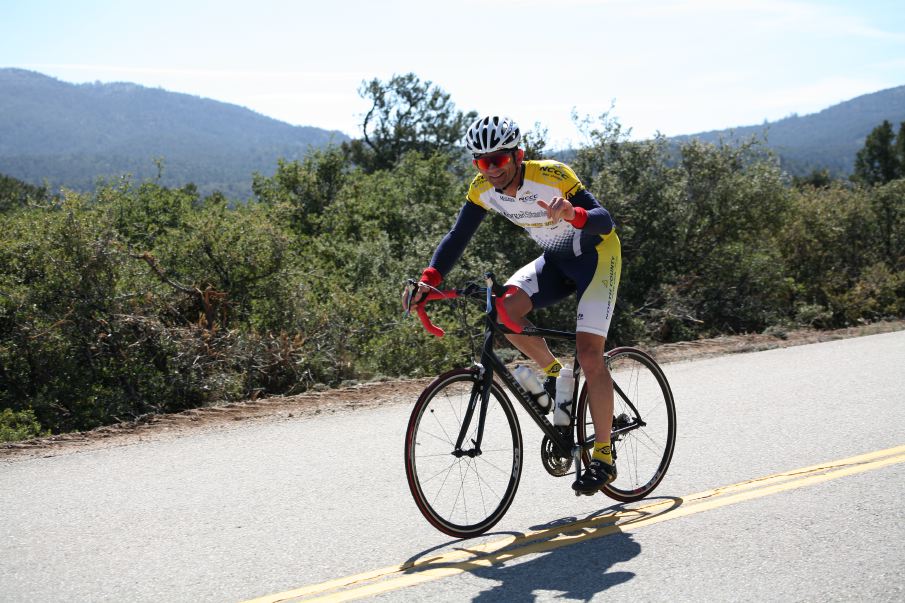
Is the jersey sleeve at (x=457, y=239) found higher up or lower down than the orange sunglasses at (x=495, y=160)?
lower down

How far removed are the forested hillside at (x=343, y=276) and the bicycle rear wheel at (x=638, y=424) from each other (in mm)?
1036

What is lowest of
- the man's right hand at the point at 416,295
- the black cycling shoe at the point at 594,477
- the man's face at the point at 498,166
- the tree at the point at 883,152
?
the black cycling shoe at the point at 594,477

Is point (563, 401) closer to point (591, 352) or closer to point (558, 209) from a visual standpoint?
point (591, 352)

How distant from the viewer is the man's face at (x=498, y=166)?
4559mm

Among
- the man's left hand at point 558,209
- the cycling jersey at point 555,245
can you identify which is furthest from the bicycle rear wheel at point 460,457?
the man's left hand at point 558,209

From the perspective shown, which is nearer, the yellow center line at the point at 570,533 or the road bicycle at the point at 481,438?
the yellow center line at the point at 570,533

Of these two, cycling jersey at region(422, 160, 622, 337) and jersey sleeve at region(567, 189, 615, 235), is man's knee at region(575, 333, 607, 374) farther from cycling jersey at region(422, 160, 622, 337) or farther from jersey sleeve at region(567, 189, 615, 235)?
jersey sleeve at region(567, 189, 615, 235)

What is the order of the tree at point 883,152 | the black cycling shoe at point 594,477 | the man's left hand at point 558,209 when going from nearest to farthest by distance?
the man's left hand at point 558,209
the black cycling shoe at point 594,477
the tree at point 883,152

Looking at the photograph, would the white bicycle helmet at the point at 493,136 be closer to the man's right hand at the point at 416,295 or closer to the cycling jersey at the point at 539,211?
the cycling jersey at the point at 539,211

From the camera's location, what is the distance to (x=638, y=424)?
5281mm

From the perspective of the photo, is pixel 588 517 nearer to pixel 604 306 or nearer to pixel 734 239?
pixel 604 306

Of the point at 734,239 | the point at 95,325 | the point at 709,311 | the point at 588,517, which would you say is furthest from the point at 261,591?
the point at 734,239

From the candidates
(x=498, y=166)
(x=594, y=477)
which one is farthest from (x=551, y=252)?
(x=594, y=477)

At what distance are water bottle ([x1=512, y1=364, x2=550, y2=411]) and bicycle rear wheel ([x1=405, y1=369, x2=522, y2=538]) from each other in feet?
0.60
